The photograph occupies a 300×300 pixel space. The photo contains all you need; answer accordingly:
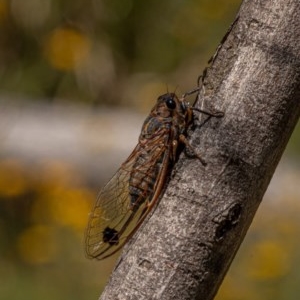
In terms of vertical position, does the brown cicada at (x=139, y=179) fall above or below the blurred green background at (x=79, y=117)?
below

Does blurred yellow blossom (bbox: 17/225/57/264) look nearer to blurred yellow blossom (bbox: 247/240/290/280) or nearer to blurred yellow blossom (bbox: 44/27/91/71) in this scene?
blurred yellow blossom (bbox: 247/240/290/280)

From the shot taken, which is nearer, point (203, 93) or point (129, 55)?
point (203, 93)

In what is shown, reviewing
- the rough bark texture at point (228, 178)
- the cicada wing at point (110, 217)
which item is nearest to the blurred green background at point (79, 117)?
the cicada wing at point (110, 217)

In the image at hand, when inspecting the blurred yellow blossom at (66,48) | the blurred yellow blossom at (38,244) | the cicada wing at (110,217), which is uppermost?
the blurred yellow blossom at (66,48)

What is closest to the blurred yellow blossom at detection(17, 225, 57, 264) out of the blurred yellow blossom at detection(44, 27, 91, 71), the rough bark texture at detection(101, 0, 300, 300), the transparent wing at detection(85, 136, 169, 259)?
the blurred yellow blossom at detection(44, 27, 91, 71)

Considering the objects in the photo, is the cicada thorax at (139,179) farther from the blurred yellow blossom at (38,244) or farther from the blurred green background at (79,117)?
the blurred yellow blossom at (38,244)

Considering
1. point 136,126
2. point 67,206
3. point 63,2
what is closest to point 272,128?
point 67,206

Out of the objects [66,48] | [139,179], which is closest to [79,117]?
[66,48]

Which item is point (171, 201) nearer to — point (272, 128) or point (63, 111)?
point (272, 128)
